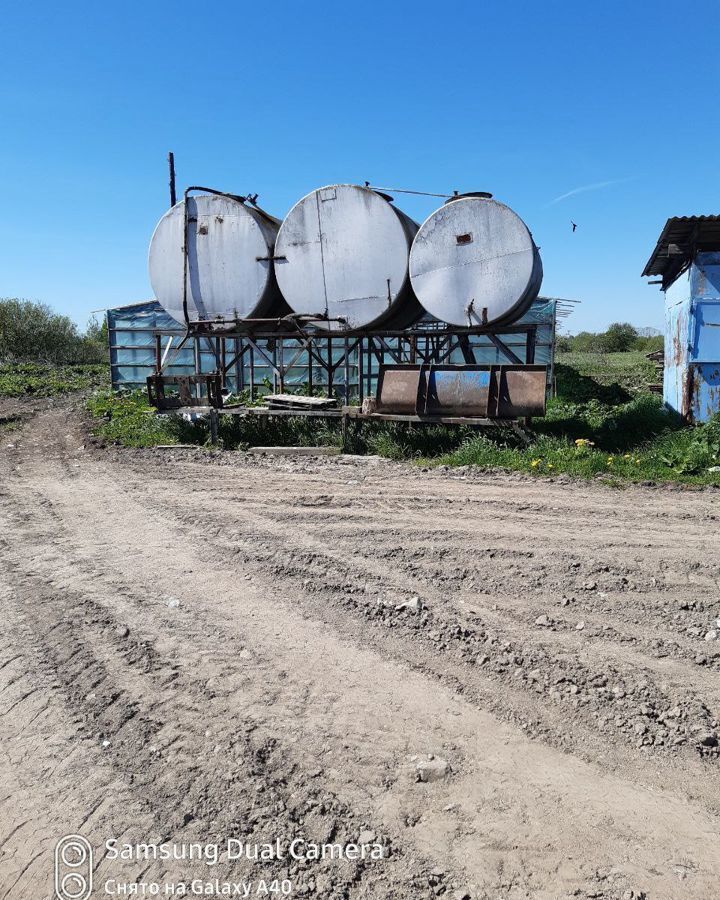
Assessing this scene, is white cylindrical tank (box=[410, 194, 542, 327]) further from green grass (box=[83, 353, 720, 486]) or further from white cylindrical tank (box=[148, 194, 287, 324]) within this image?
white cylindrical tank (box=[148, 194, 287, 324])

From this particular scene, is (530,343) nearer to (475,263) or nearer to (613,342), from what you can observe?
(475,263)

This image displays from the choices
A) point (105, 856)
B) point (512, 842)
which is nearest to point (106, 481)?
point (105, 856)

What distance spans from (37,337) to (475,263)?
43509 mm

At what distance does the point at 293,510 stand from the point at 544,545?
263 cm

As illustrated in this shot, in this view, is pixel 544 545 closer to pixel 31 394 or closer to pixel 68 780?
pixel 68 780

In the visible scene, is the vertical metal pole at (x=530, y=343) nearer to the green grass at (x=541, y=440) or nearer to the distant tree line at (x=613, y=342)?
the green grass at (x=541, y=440)

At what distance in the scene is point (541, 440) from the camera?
8.82 m

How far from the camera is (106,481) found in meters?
8.34

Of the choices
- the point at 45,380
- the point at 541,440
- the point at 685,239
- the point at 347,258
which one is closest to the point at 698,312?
the point at 685,239

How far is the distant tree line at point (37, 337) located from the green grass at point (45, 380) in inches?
331

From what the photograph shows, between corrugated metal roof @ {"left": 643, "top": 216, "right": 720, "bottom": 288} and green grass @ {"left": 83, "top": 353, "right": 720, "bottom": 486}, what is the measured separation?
2781 millimetres

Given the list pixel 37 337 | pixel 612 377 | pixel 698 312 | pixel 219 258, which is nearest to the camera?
pixel 698 312

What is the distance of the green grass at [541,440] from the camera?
7.70 metres

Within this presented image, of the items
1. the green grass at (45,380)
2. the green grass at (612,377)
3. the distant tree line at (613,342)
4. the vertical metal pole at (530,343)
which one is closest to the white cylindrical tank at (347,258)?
the vertical metal pole at (530,343)
